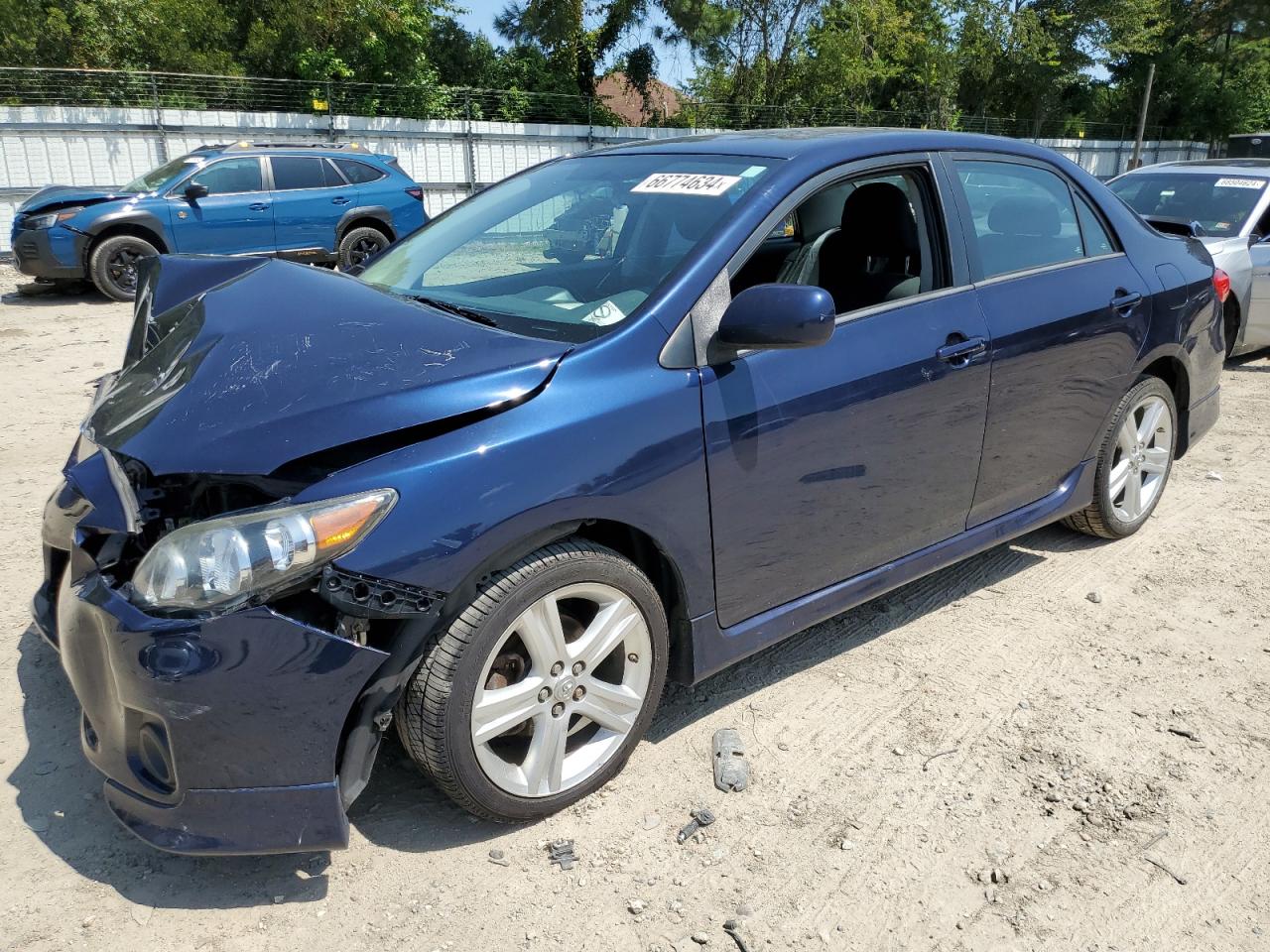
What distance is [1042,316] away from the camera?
3.63m

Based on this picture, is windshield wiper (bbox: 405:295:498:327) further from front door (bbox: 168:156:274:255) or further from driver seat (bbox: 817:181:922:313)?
front door (bbox: 168:156:274:255)

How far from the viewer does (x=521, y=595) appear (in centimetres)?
242

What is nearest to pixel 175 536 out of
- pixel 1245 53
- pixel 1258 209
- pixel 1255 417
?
pixel 1255 417

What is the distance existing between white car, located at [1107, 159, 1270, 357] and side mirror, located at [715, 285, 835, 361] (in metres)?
5.59

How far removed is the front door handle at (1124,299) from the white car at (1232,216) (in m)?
3.55

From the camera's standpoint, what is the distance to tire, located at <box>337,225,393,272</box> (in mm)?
12711

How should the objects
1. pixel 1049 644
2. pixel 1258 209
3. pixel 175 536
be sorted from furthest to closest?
pixel 1258 209 → pixel 1049 644 → pixel 175 536

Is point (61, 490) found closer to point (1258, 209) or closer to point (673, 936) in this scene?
point (673, 936)

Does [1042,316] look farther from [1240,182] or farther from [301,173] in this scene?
[301,173]

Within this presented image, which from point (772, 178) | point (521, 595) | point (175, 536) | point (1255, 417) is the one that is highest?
point (772, 178)

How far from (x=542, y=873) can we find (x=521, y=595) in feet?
2.35

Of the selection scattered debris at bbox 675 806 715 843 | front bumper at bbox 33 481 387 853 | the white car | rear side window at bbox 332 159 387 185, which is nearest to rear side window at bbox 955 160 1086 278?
scattered debris at bbox 675 806 715 843

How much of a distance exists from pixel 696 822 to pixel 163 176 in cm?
1160

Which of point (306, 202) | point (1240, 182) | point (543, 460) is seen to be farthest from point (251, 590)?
point (306, 202)
